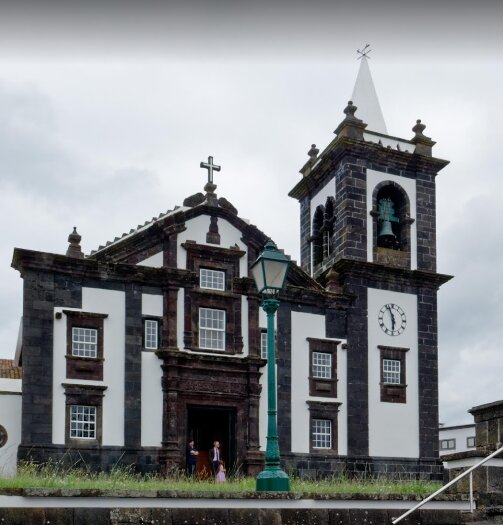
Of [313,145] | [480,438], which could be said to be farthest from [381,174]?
[480,438]

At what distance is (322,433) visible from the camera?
95.1 ft

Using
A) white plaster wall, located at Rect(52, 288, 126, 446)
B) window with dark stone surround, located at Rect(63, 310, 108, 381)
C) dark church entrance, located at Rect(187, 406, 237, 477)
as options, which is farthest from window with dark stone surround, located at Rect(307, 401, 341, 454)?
window with dark stone surround, located at Rect(63, 310, 108, 381)

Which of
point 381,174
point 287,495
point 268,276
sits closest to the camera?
point 287,495

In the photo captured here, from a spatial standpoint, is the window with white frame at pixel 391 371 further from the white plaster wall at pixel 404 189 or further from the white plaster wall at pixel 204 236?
the white plaster wall at pixel 204 236

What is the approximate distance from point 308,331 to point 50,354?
8.64 metres

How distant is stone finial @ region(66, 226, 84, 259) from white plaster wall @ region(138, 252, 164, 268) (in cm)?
198

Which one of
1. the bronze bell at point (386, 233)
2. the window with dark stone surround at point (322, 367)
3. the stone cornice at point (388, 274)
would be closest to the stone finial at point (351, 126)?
the bronze bell at point (386, 233)

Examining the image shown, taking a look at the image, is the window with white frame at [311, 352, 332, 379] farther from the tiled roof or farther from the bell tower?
the tiled roof

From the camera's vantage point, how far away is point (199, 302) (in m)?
28.0

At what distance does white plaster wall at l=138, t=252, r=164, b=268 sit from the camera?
27719 millimetres

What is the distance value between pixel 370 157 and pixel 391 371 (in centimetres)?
756

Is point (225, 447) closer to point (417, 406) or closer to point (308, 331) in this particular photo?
point (308, 331)

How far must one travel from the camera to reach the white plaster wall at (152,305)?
27.2 metres

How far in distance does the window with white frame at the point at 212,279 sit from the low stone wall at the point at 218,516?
1659cm
